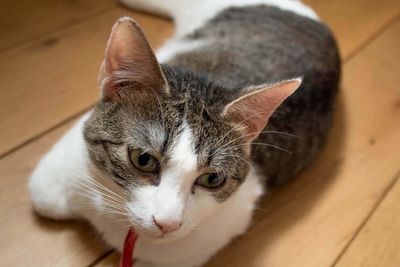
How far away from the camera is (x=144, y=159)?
3.00 feet

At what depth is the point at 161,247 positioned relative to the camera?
1.08 metres

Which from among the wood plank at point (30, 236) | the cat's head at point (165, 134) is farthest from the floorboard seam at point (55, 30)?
the cat's head at point (165, 134)

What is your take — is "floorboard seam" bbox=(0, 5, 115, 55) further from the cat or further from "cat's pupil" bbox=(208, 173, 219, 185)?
"cat's pupil" bbox=(208, 173, 219, 185)

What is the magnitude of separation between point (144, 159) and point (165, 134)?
6cm

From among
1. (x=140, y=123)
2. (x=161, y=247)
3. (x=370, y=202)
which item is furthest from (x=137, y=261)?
(x=370, y=202)

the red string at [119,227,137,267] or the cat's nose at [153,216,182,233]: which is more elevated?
the cat's nose at [153,216,182,233]

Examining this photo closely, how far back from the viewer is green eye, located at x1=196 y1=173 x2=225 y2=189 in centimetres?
95

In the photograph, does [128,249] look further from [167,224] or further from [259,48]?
[259,48]

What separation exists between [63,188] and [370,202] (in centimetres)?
83

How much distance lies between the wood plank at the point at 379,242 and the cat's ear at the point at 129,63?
2.20 ft

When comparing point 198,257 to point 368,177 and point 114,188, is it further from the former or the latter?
point 368,177

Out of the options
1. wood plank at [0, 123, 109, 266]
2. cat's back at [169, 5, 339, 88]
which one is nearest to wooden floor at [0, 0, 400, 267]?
wood plank at [0, 123, 109, 266]

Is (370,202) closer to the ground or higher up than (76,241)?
higher up

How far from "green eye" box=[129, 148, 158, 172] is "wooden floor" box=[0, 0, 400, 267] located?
1.17 feet
